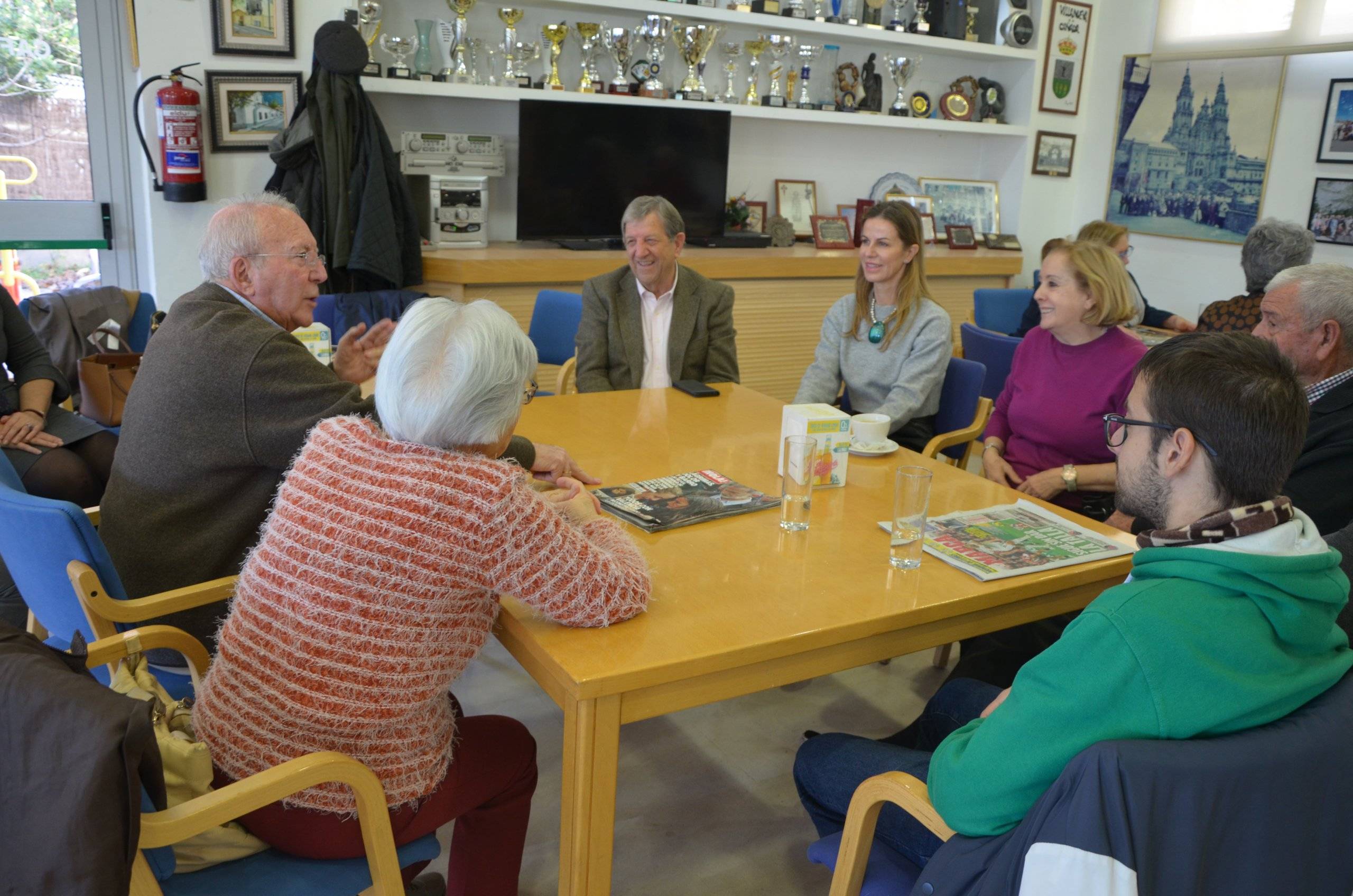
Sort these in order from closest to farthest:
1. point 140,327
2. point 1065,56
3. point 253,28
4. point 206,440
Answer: point 206,440 < point 140,327 < point 253,28 < point 1065,56

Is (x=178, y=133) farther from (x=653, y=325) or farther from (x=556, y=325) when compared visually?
(x=653, y=325)

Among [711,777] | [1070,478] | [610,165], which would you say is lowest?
[711,777]

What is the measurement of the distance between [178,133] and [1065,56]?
499cm

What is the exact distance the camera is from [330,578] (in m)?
1.34

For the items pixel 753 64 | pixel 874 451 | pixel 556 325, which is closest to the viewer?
pixel 874 451

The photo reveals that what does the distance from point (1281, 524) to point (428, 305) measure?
1122 millimetres

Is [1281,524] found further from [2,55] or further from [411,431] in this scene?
[2,55]

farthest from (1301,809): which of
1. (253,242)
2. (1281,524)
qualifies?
(253,242)

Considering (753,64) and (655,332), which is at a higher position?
(753,64)

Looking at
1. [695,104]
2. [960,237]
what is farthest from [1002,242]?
[695,104]

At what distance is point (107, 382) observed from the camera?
3.11 m

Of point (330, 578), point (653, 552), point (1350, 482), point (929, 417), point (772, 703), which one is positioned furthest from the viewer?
point (929, 417)

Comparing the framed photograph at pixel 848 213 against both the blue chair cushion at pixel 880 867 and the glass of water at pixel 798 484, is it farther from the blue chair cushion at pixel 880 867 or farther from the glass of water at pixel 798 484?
the blue chair cushion at pixel 880 867

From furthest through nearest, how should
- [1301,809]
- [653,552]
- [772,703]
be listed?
[772,703] → [653,552] → [1301,809]
